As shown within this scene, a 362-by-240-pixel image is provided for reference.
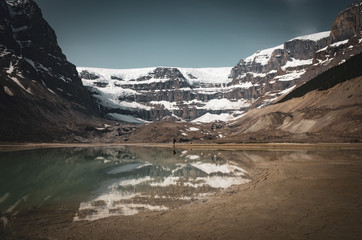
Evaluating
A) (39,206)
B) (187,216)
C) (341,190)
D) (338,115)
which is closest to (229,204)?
(187,216)

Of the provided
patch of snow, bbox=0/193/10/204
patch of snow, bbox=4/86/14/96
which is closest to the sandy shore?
patch of snow, bbox=0/193/10/204

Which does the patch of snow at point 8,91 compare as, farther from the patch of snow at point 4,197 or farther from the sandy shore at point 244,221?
the sandy shore at point 244,221

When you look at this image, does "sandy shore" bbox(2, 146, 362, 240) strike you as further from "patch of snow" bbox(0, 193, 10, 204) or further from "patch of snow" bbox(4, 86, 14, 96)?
"patch of snow" bbox(4, 86, 14, 96)

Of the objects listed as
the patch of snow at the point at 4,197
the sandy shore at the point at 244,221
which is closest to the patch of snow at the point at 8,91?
the patch of snow at the point at 4,197

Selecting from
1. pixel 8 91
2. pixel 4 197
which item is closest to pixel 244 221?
pixel 4 197

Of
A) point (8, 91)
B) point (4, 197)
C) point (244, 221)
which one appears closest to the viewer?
point (244, 221)

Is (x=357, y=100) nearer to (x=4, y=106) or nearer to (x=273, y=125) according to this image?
(x=273, y=125)

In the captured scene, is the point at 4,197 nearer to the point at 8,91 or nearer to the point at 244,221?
the point at 244,221

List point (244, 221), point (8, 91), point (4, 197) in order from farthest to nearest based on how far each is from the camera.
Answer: point (8, 91) < point (4, 197) < point (244, 221)

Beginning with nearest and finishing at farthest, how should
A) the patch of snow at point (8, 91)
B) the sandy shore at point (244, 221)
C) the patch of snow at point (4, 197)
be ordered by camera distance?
the sandy shore at point (244, 221), the patch of snow at point (4, 197), the patch of snow at point (8, 91)

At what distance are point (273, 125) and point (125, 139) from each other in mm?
96265

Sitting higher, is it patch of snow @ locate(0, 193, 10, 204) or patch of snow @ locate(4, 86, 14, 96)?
patch of snow @ locate(4, 86, 14, 96)

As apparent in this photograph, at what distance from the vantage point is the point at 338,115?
4126 inches

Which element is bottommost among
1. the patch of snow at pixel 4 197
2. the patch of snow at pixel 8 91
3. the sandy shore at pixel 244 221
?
the patch of snow at pixel 4 197
